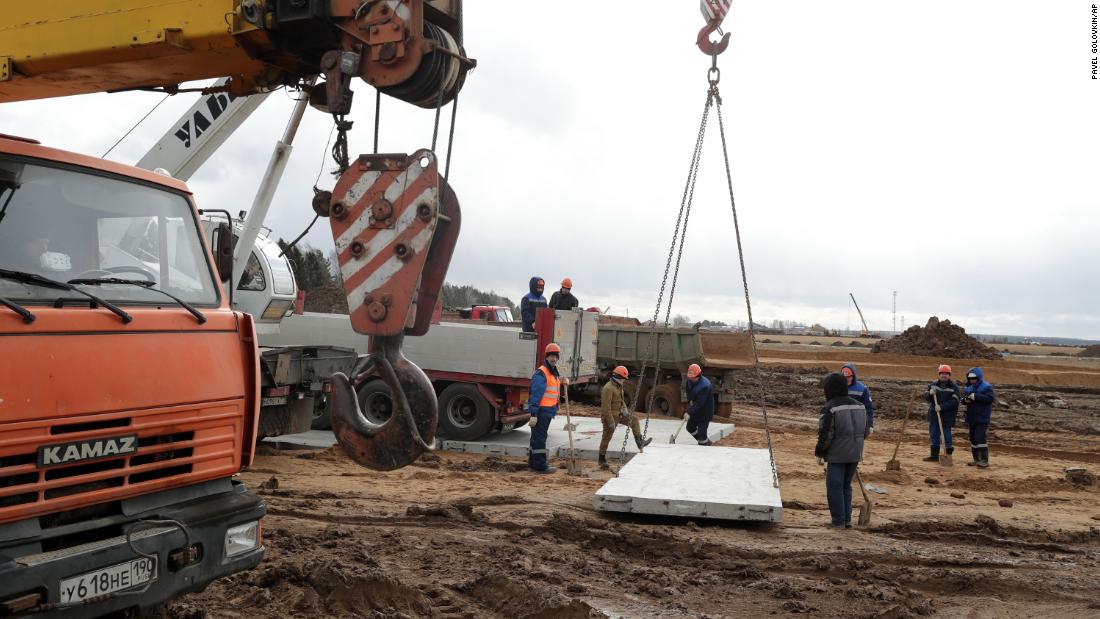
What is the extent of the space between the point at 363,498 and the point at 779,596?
464cm

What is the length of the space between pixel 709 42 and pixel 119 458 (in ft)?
20.9

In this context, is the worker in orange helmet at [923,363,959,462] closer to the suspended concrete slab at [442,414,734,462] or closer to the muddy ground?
the muddy ground

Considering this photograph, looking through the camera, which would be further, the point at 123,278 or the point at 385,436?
the point at 385,436

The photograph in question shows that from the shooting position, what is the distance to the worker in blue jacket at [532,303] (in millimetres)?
14180

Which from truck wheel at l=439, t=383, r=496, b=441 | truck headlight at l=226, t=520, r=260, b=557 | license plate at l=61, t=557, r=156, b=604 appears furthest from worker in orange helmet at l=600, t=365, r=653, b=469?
license plate at l=61, t=557, r=156, b=604

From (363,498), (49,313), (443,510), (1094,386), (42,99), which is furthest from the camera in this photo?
(1094,386)

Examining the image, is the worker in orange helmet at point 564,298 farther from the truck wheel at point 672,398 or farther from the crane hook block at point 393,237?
the crane hook block at point 393,237

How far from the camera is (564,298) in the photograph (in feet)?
49.2

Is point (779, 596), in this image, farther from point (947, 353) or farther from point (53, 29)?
point (947, 353)

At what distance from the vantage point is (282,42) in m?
4.83

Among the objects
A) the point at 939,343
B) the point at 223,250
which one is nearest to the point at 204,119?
the point at 223,250

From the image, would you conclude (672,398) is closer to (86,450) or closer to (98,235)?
(98,235)

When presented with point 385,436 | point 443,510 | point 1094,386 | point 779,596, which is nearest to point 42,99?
point 385,436

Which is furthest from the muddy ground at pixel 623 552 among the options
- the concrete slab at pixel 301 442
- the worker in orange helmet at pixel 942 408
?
the worker in orange helmet at pixel 942 408
